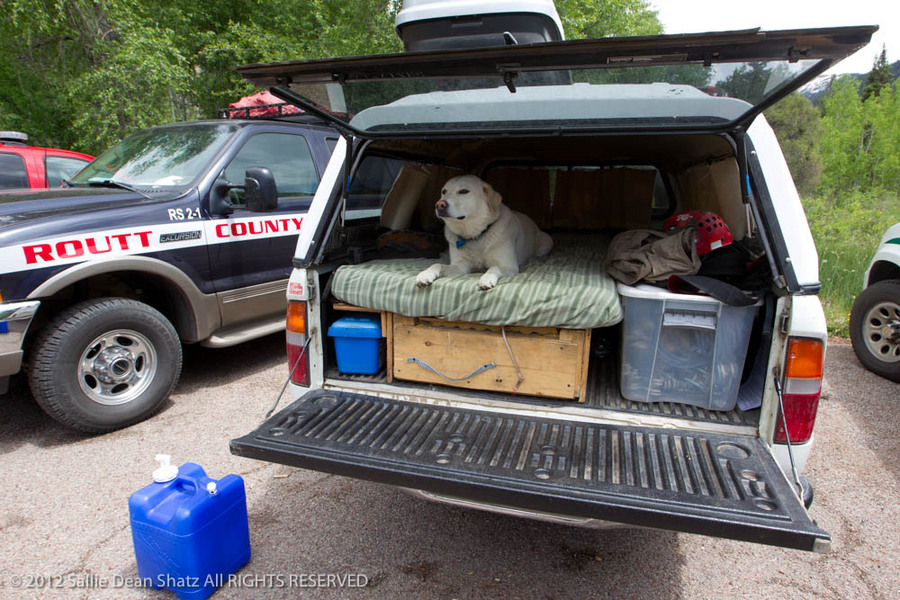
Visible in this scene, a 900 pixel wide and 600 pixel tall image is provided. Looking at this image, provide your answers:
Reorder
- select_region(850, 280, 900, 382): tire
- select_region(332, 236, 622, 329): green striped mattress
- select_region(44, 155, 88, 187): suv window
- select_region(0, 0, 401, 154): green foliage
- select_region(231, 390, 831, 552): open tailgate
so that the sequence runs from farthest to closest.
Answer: select_region(0, 0, 401, 154): green foliage, select_region(44, 155, 88, 187): suv window, select_region(850, 280, 900, 382): tire, select_region(332, 236, 622, 329): green striped mattress, select_region(231, 390, 831, 552): open tailgate

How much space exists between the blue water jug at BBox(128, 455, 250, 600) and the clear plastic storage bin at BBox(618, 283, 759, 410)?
188 cm

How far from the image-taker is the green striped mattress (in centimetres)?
222

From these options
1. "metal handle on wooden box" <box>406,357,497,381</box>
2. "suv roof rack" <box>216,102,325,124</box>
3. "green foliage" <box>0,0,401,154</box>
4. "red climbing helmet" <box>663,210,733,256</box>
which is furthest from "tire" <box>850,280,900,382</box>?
"green foliage" <box>0,0,401,154</box>

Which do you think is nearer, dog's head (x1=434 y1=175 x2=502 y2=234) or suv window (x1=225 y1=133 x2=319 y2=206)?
dog's head (x1=434 y1=175 x2=502 y2=234)

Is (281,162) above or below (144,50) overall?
below

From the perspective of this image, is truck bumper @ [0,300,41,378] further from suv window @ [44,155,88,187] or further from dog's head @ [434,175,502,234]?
suv window @ [44,155,88,187]

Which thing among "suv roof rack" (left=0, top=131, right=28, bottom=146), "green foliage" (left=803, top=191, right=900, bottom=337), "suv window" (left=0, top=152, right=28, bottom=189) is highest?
"suv roof rack" (left=0, top=131, right=28, bottom=146)

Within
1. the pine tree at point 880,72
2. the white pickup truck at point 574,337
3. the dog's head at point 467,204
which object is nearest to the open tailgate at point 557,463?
the white pickup truck at point 574,337

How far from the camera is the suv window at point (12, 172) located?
5.41m

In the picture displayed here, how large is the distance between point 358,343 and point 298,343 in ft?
0.98

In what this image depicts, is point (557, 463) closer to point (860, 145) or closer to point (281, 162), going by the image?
point (281, 162)

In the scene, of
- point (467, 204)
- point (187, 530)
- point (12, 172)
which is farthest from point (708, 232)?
point (12, 172)

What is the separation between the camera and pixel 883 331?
438cm

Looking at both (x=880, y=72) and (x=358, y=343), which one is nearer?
(x=358, y=343)
